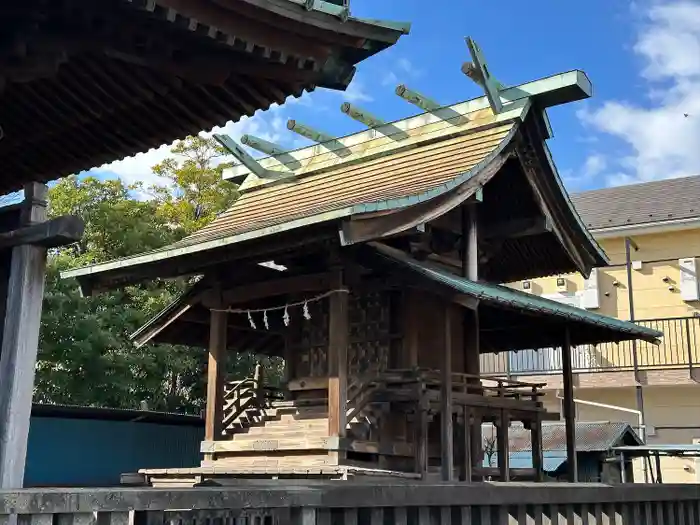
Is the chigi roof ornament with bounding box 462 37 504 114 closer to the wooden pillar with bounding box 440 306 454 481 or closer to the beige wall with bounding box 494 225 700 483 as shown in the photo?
the wooden pillar with bounding box 440 306 454 481

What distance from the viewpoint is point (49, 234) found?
18.5 ft

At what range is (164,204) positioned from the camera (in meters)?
25.7

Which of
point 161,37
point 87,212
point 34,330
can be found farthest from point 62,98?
point 87,212

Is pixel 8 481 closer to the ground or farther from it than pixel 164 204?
→ closer to the ground

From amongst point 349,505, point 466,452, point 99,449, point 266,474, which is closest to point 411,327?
point 466,452

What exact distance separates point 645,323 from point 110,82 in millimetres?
19419

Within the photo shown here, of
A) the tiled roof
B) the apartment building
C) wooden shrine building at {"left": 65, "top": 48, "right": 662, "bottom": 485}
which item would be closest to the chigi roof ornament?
wooden shrine building at {"left": 65, "top": 48, "right": 662, "bottom": 485}

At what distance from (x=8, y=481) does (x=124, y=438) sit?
495 inches

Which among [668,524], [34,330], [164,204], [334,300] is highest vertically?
[164,204]

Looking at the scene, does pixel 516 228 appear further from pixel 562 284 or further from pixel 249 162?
pixel 562 284

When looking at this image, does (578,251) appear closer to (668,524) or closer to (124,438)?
(668,524)

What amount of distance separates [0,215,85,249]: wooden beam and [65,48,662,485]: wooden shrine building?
4892 millimetres

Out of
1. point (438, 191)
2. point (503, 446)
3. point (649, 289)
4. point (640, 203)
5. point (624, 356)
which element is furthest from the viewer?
point (640, 203)

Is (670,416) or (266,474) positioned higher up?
(670,416)
